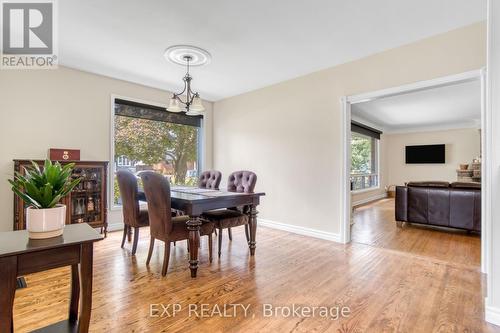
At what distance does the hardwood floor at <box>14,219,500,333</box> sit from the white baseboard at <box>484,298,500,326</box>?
0.15ft

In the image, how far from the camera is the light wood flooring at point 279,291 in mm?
1723

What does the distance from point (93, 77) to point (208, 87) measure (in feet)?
5.90

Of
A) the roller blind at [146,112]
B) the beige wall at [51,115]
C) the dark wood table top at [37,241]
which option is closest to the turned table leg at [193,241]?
the dark wood table top at [37,241]

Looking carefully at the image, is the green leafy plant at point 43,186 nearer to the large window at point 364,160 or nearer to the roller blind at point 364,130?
the roller blind at point 364,130

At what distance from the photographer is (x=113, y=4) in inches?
90.0

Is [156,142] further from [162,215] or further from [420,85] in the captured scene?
[420,85]

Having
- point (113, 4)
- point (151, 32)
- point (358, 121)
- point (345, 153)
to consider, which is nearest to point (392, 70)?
point (345, 153)

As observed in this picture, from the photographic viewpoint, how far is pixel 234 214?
121 inches

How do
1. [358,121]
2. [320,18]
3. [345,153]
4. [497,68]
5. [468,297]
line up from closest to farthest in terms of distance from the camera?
[497,68] < [468,297] < [320,18] < [345,153] < [358,121]

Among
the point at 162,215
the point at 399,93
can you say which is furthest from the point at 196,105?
the point at 399,93

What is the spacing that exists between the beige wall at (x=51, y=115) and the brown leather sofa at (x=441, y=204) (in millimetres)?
4923

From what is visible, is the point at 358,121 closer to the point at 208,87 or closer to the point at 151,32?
the point at 208,87

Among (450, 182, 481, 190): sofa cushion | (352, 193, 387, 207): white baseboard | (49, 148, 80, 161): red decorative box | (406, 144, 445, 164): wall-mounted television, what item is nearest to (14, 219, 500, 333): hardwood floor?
(49, 148, 80, 161): red decorative box

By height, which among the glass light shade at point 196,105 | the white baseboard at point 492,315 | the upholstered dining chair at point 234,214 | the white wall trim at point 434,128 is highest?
the white wall trim at point 434,128
